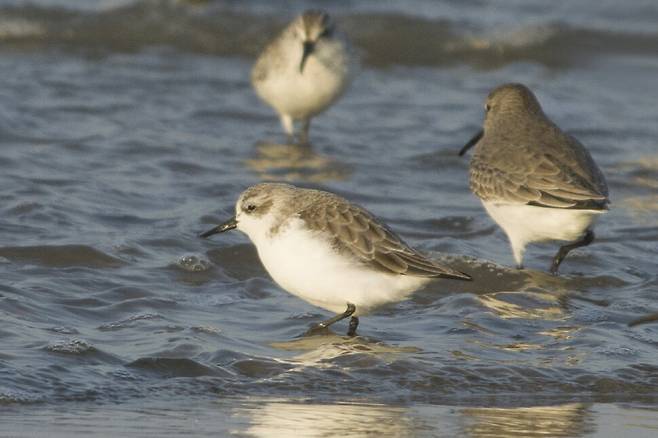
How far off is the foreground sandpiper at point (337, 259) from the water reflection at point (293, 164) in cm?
372

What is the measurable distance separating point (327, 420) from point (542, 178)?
10.5 ft

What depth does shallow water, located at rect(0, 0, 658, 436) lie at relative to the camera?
616 cm

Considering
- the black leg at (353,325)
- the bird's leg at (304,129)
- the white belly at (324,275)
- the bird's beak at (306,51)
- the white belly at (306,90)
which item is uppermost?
the bird's beak at (306,51)

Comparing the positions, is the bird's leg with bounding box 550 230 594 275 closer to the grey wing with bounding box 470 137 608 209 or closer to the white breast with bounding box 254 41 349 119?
the grey wing with bounding box 470 137 608 209

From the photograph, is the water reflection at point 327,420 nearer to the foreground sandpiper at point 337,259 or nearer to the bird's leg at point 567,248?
the foreground sandpiper at point 337,259

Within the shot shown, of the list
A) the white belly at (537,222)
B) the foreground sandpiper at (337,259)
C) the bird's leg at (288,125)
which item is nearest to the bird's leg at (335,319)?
the foreground sandpiper at (337,259)

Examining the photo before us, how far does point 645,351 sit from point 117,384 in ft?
8.91

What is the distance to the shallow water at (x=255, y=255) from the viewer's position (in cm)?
616

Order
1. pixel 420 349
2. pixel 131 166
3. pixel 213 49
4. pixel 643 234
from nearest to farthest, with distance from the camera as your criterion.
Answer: pixel 420 349 < pixel 643 234 < pixel 131 166 < pixel 213 49

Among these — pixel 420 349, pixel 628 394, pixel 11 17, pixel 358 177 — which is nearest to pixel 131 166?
pixel 358 177

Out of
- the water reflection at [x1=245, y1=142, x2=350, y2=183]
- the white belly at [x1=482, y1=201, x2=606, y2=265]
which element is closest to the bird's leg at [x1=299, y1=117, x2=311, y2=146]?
the water reflection at [x1=245, y1=142, x2=350, y2=183]

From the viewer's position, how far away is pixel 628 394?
6.52m

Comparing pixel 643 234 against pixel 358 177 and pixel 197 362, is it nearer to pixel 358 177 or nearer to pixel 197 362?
pixel 358 177

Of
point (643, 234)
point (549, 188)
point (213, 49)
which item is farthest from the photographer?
point (213, 49)
